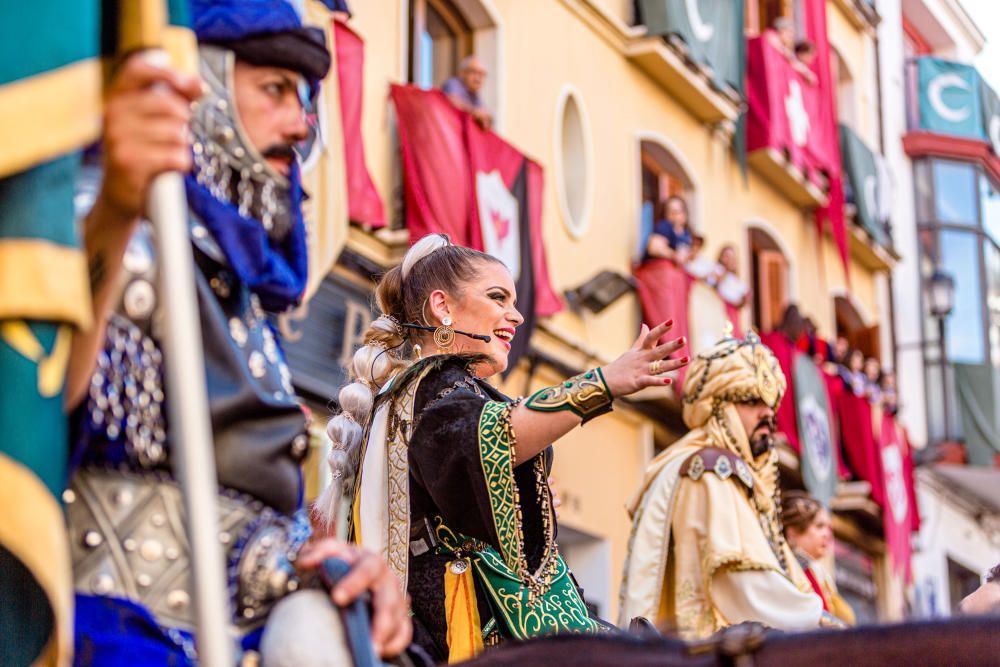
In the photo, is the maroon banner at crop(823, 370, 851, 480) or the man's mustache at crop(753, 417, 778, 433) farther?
the maroon banner at crop(823, 370, 851, 480)

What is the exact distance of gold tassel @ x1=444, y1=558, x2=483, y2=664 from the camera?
4238 mm

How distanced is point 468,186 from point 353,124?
1.18 m

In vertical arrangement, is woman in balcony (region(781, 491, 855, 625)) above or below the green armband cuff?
below

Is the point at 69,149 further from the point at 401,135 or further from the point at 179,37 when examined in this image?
the point at 401,135

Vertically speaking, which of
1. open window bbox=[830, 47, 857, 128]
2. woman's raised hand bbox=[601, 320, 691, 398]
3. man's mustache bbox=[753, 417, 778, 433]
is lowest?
woman's raised hand bbox=[601, 320, 691, 398]

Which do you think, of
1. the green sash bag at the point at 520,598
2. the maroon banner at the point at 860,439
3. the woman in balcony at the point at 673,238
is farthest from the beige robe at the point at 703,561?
the maroon banner at the point at 860,439

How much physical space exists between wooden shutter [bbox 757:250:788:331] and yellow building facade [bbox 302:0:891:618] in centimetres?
92

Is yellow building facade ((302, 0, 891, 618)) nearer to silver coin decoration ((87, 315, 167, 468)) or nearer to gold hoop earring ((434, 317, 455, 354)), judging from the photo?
gold hoop earring ((434, 317, 455, 354))

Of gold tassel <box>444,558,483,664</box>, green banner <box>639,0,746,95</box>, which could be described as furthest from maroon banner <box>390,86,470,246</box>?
gold tassel <box>444,558,483,664</box>

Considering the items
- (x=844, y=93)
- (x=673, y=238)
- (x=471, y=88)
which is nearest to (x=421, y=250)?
(x=471, y=88)

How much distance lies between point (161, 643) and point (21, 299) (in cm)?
60

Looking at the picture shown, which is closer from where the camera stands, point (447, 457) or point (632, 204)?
point (447, 457)

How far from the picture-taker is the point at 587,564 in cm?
1364

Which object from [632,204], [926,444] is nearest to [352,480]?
[632,204]
